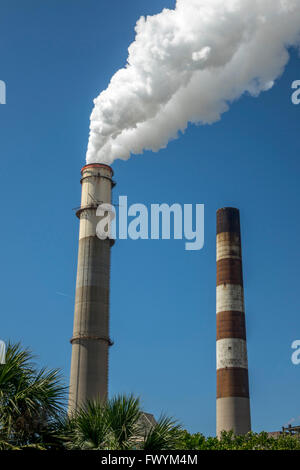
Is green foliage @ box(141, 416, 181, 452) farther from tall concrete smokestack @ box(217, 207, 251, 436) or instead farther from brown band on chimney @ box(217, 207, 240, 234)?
brown band on chimney @ box(217, 207, 240, 234)

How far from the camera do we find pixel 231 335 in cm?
4744

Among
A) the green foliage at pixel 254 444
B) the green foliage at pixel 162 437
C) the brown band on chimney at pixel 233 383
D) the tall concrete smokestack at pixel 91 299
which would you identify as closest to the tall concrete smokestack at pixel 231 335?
the brown band on chimney at pixel 233 383

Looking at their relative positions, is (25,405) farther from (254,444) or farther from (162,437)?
(254,444)

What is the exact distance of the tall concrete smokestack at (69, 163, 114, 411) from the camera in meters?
44.8

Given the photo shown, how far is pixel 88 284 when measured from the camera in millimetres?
46906

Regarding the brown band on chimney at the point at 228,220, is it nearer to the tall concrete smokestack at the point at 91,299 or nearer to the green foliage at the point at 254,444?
the tall concrete smokestack at the point at 91,299

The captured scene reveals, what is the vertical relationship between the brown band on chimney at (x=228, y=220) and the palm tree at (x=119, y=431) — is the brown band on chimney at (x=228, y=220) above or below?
above

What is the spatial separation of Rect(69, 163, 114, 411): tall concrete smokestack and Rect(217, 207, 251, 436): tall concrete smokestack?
28.0 feet

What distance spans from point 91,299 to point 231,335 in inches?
420

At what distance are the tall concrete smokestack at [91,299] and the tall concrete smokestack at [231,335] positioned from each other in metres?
8.52

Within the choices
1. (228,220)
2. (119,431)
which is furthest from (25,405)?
(228,220)

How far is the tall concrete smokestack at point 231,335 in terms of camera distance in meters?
46.1
